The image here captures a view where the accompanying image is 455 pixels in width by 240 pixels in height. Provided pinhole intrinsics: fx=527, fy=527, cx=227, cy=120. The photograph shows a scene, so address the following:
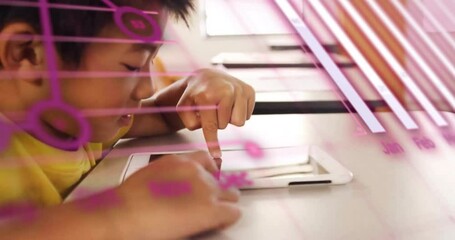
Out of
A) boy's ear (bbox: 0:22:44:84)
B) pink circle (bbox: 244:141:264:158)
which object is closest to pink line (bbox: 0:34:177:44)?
boy's ear (bbox: 0:22:44:84)

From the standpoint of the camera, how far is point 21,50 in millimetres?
230

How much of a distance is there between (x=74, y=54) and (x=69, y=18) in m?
0.02

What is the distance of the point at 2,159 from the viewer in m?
0.24

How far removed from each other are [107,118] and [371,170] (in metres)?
0.19

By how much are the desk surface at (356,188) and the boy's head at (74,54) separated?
6 cm

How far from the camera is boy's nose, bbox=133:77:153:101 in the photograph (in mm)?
265

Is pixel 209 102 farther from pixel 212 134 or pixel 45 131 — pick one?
pixel 45 131

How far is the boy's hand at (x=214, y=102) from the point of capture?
1.07 feet

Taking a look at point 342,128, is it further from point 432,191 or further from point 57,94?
point 57,94

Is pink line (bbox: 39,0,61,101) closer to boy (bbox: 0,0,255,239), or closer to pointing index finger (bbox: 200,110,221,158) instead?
boy (bbox: 0,0,255,239)
